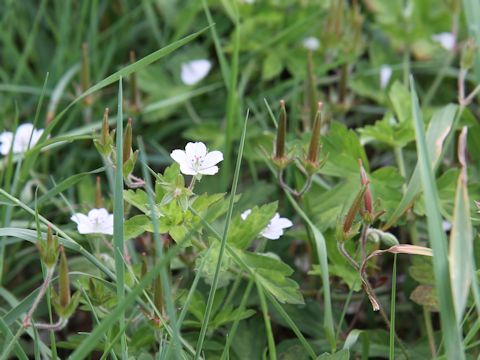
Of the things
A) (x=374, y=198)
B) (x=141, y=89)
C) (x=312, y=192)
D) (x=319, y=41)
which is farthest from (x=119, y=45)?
(x=374, y=198)

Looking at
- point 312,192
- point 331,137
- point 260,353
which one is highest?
point 331,137

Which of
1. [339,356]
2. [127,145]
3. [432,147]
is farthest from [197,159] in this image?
[432,147]

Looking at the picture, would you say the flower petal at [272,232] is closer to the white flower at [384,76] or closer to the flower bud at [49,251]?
the flower bud at [49,251]

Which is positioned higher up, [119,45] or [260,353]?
[119,45]

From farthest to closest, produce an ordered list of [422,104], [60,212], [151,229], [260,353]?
[422,104]
[60,212]
[260,353]
[151,229]

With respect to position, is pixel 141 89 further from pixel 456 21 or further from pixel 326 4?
pixel 456 21

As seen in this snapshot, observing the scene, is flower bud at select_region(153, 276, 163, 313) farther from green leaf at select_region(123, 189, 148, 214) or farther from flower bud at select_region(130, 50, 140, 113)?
flower bud at select_region(130, 50, 140, 113)

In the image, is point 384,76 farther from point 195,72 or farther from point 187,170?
point 187,170
